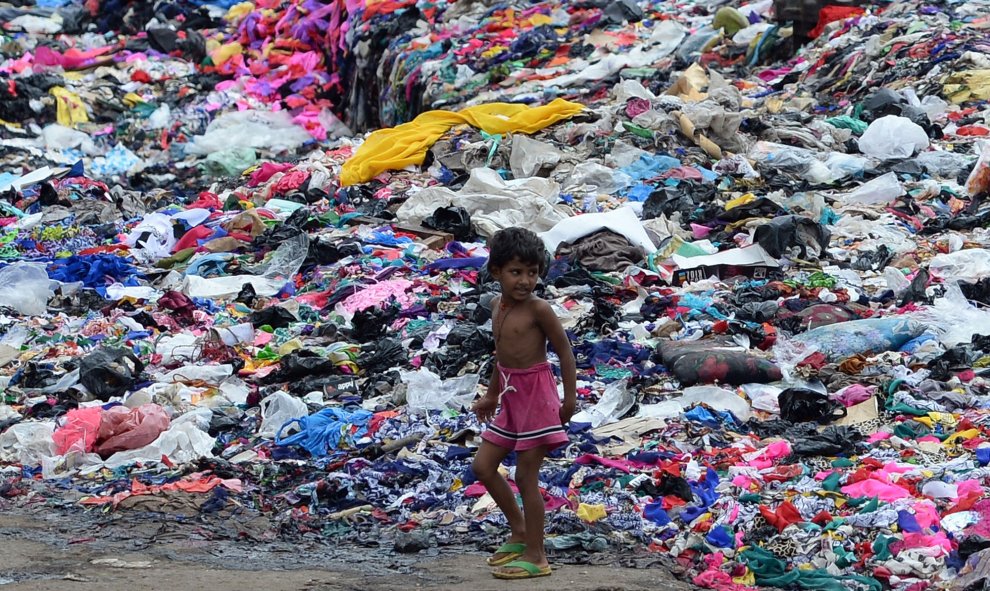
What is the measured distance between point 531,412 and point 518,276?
1.30 ft

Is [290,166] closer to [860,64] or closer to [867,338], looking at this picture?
[860,64]

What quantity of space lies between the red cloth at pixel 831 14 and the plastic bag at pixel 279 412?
903 cm

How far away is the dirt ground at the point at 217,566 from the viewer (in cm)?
365

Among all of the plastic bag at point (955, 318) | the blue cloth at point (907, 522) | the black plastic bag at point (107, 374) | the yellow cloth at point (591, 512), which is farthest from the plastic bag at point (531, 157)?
the blue cloth at point (907, 522)

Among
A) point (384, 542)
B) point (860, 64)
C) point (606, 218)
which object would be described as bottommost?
point (384, 542)

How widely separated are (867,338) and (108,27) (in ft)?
49.5

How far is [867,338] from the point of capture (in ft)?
20.5

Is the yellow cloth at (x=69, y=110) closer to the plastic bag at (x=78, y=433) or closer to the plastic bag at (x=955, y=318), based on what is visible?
the plastic bag at (x=78, y=433)

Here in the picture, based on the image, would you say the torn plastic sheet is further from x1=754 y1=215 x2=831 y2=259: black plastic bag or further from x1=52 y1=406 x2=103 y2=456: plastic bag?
x1=52 y1=406 x2=103 y2=456: plastic bag

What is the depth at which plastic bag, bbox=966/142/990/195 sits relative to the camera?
8648mm

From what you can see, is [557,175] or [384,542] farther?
[557,175]

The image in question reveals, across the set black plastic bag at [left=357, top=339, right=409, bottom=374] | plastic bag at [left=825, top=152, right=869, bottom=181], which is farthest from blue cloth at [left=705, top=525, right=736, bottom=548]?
plastic bag at [left=825, top=152, right=869, bottom=181]

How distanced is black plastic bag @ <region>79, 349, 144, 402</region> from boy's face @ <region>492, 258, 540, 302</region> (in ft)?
11.5

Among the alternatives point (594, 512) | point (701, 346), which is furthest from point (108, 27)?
point (594, 512)
